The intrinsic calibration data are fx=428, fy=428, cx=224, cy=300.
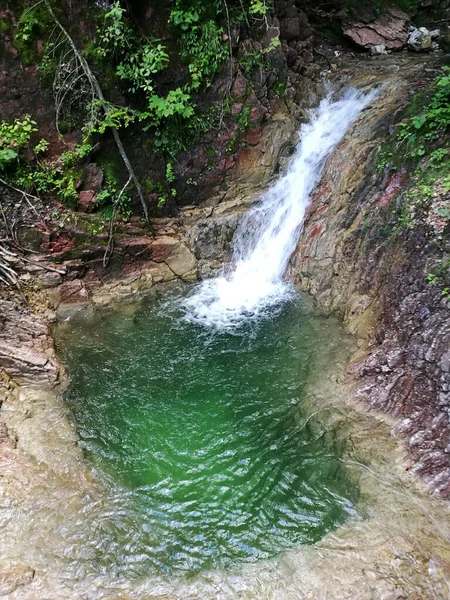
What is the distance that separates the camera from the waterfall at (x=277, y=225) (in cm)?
813

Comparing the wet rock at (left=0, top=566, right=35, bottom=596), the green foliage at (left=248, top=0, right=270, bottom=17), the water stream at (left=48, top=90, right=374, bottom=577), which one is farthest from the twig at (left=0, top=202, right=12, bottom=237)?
the green foliage at (left=248, top=0, right=270, bottom=17)

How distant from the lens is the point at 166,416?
5.63 m

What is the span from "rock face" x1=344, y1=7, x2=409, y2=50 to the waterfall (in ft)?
10.7

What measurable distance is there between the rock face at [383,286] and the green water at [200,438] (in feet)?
2.35

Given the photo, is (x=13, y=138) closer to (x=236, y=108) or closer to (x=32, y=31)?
(x=32, y=31)

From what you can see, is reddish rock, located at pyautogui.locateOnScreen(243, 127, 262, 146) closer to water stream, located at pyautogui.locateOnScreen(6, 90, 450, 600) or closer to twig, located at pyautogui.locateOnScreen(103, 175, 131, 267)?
twig, located at pyautogui.locateOnScreen(103, 175, 131, 267)

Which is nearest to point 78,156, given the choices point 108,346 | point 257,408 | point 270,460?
point 108,346

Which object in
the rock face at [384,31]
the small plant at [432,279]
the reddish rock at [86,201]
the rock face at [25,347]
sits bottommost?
the rock face at [25,347]

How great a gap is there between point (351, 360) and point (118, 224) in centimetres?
490

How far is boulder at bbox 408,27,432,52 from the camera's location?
10664 millimetres

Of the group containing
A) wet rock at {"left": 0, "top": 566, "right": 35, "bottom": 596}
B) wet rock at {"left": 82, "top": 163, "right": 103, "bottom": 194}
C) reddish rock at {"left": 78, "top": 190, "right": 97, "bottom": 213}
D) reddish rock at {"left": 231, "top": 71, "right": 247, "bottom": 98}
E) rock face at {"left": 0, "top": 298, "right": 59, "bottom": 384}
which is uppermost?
reddish rock at {"left": 231, "top": 71, "right": 247, "bottom": 98}

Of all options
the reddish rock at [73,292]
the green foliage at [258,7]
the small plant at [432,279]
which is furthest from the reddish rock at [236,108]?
the small plant at [432,279]

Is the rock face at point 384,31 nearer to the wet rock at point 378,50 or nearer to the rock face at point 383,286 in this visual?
the wet rock at point 378,50

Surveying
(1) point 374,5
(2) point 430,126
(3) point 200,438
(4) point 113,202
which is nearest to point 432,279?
(2) point 430,126
